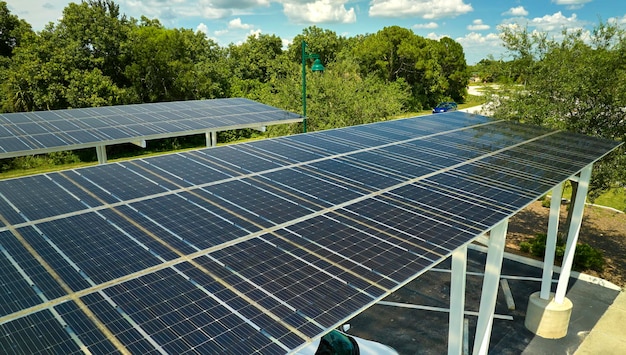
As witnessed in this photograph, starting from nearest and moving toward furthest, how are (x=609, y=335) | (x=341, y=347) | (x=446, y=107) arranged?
(x=341, y=347), (x=609, y=335), (x=446, y=107)

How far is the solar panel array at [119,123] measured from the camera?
14.2m

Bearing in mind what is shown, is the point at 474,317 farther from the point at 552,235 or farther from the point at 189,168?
the point at 189,168

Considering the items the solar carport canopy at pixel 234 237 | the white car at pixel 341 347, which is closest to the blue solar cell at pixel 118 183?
the solar carport canopy at pixel 234 237

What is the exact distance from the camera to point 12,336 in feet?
13.7

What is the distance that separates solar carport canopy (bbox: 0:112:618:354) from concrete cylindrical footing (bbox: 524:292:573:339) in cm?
428

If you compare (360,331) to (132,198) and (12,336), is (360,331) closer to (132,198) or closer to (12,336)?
(132,198)

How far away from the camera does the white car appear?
869cm

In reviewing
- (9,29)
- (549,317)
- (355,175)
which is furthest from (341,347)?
(9,29)

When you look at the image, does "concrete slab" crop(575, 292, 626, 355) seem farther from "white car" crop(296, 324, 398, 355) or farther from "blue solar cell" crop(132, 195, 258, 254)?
"blue solar cell" crop(132, 195, 258, 254)

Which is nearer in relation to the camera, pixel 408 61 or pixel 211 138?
pixel 211 138

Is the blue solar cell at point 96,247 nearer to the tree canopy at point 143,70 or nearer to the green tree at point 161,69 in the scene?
the tree canopy at point 143,70

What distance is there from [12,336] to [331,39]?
214 feet

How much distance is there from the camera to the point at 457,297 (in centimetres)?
678

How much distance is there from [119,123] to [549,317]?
16.8m
